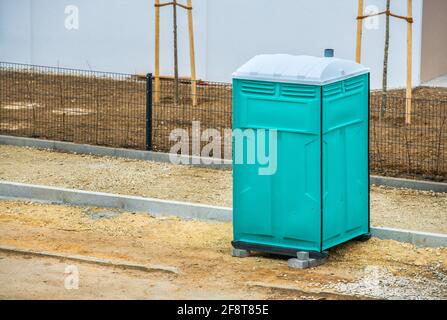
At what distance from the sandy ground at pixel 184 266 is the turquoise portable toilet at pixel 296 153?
1.11 ft

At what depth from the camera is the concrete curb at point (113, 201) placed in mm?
13625

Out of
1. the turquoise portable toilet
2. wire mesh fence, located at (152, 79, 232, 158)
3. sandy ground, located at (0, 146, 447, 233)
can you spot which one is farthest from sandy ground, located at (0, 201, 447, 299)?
wire mesh fence, located at (152, 79, 232, 158)

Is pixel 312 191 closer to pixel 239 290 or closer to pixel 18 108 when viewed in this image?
pixel 239 290

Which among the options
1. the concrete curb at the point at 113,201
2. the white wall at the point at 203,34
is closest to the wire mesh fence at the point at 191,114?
the white wall at the point at 203,34

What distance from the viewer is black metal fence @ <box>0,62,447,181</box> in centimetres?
1633

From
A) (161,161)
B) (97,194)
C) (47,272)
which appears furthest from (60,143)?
(47,272)

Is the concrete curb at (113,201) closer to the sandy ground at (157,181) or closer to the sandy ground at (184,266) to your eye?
the sandy ground at (184,266)

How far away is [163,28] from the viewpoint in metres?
22.0

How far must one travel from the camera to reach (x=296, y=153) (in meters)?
11.8

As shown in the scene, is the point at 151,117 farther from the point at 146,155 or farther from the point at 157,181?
the point at 157,181

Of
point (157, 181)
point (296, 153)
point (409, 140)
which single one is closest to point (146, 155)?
point (157, 181)

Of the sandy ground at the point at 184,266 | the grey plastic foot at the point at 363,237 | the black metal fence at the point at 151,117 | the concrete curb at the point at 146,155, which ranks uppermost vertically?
the black metal fence at the point at 151,117
